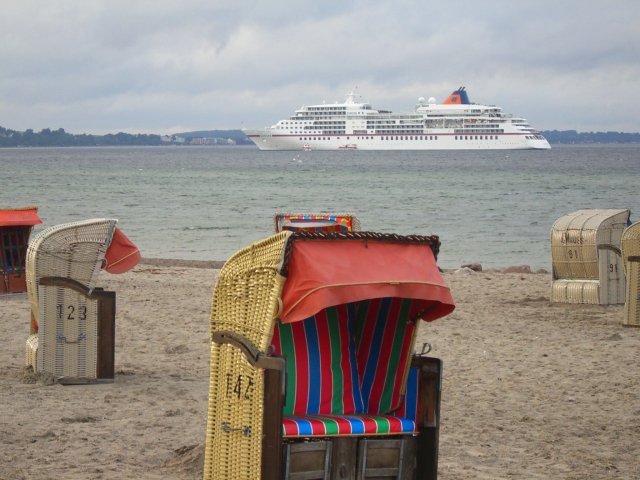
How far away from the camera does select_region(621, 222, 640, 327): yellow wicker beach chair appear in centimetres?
892

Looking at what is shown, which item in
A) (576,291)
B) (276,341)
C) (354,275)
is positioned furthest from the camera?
(576,291)

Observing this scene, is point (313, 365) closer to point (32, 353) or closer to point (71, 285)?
point (71, 285)

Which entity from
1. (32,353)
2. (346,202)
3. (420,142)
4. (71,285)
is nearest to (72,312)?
(71,285)

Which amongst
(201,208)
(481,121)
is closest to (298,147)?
(481,121)

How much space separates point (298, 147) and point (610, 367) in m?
106

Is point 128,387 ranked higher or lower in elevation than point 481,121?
lower

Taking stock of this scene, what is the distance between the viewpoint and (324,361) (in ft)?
14.8

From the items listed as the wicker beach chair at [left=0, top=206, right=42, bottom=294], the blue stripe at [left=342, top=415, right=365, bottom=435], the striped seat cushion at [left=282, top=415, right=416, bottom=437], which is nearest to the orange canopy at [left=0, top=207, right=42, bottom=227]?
the wicker beach chair at [left=0, top=206, right=42, bottom=294]

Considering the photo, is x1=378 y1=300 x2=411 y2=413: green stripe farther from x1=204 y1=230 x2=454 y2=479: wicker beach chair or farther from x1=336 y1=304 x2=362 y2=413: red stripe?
x1=336 y1=304 x2=362 y2=413: red stripe

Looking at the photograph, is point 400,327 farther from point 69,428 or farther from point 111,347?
point 111,347

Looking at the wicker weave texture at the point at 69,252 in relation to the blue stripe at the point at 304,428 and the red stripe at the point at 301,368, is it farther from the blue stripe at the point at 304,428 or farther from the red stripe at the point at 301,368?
the blue stripe at the point at 304,428

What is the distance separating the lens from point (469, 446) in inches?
218

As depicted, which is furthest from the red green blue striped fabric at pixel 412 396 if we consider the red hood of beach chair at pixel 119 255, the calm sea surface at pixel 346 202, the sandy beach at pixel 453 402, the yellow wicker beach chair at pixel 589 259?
the calm sea surface at pixel 346 202

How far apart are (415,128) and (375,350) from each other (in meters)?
102
